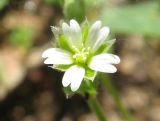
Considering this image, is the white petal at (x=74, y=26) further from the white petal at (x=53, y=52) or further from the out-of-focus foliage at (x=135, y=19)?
the out-of-focus foliage at (x=135, y=19)

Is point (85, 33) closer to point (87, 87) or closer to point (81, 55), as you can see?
point (81, 55)

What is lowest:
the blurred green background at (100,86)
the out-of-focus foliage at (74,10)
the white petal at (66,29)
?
the blurred green background at (100,86)

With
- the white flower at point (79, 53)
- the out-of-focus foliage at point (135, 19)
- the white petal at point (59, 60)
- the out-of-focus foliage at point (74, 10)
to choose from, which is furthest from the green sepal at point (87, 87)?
the out-of-focus foliage at point (135, 19)

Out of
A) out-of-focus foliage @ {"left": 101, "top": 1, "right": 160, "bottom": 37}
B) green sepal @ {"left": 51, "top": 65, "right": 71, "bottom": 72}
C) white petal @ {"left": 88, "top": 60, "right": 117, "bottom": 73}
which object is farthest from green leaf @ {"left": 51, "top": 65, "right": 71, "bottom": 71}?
out-of-focus foliage @ {"left": 101, "top": 1, "right": 160, "bottom": 37}

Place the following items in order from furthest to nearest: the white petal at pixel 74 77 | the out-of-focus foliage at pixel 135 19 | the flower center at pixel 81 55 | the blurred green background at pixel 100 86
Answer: the blurred green background at pixel 100 86 → the out-of-focus foliage at pixel 135 19 → the flower center at pixel 81 55 → the white petal at pixel 74 77

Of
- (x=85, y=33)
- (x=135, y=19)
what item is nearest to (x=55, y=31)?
(x=85, y=33)
